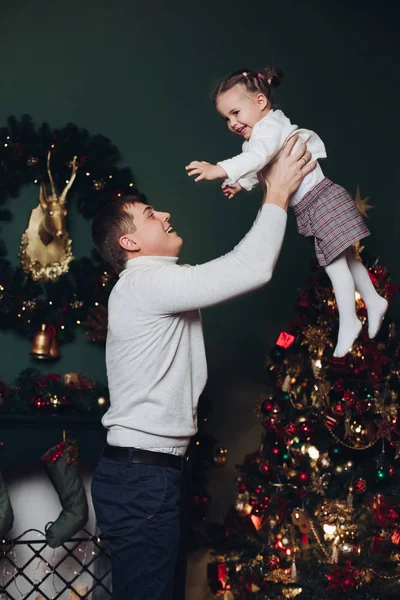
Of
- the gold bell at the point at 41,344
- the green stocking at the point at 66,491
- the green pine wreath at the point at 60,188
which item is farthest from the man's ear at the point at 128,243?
the gold bell at the point at 41,344

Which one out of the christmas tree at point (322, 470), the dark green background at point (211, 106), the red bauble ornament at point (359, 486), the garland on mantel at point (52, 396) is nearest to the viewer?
the christmas tree at point (322, 470)

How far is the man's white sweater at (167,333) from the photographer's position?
6.47ft

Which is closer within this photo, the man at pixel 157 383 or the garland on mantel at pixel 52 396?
the man at pixel 157 383

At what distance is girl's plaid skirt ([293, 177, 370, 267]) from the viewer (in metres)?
2.14

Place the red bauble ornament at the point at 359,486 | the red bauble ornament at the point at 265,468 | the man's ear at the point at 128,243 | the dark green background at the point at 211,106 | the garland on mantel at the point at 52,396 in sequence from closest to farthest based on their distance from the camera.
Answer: the man's ear at the point at 128,243, the red bauble ornament at the point at 359,486, the garland on mantel at the point at 52,396, the red bauble ornament at the point at 265,468, the dark green background at the point at 211,106

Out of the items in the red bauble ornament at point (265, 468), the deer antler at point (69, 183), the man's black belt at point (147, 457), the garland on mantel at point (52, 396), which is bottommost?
the red bauble ornament at point (265, 468)

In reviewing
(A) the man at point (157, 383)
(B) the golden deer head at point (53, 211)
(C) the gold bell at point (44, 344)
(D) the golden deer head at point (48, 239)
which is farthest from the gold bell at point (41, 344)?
(A) the man at point (157, 383)

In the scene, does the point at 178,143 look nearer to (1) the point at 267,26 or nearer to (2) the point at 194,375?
(1) the point at 267,26

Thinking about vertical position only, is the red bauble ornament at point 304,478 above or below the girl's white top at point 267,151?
below

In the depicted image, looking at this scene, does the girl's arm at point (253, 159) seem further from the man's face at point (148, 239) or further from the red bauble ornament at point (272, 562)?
the red bauble ornament at point (272, 562)

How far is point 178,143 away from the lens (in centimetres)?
412

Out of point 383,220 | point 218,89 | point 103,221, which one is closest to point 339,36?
point 383,220

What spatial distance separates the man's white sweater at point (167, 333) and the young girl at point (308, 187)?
0.61 feet

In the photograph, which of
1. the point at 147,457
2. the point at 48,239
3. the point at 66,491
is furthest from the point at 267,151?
the point at 48,239
